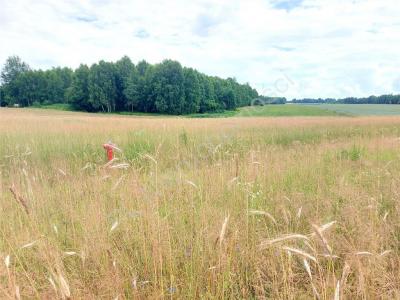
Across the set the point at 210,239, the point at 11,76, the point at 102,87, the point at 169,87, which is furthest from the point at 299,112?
the point at 11,76

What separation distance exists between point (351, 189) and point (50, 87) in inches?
3028

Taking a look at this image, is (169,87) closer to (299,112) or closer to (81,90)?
(81,90)

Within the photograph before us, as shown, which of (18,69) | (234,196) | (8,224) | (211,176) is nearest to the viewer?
(8,224)

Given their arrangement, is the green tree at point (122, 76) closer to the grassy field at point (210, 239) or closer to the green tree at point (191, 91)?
the green tree at point (191, 91)

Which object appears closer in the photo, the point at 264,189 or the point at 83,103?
the point at 264,189

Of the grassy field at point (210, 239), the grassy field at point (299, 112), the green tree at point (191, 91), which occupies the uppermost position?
the green tree at point (191, 91)

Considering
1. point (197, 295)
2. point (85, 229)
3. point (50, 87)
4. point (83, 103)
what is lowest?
point (197, 295)

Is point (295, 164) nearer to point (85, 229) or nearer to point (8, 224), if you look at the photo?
point (85, 229)

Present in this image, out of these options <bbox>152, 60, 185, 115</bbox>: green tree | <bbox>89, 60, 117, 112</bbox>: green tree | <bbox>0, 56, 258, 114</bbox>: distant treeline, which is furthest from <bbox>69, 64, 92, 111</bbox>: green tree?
<bbox>152, 60, 185, 115</bbox>: green tree

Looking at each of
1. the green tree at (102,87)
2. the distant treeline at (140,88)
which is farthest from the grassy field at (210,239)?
the green tree at (102,87)

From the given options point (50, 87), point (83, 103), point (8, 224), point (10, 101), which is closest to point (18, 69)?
point (10, 101)

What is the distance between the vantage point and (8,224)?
246 centimetres

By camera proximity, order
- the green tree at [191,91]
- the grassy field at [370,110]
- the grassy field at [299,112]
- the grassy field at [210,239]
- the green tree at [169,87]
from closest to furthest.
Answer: the grassy field at [210,239] < the grassy field at [370,110] < the grassy field at [299,112] < the green tree at [169,87] < the green tree at [191,91]

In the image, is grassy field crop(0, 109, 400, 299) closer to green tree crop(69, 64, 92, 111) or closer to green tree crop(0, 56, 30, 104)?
green tree crop(69, 64, 92, 111)
